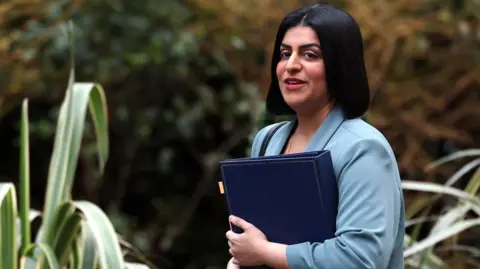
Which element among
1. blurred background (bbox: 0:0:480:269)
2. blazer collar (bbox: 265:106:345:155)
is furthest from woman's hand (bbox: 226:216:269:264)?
blurred background (bbox: 0:0:480:269)

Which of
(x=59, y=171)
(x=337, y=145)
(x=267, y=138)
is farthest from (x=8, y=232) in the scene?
(x=337, y=145)

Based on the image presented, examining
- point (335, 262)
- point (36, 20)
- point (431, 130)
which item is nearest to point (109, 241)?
point (335, 262)

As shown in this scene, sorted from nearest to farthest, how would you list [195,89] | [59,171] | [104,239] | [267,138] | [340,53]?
[340,53], [267,138], [104,239], [59,171], [195,89]

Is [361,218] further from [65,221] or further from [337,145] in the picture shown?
[65,221]

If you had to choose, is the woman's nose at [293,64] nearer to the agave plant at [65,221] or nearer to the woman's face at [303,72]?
the woman's face at [303,72]

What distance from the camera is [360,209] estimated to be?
152 centimetres

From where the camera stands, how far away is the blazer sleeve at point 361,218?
1.51 meters

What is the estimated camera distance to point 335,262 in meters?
1.51

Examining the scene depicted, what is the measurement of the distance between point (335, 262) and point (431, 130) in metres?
2.88

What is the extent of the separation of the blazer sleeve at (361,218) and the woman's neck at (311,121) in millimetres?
146

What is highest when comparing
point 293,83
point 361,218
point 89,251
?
point 293,83

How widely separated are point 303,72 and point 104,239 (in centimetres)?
92

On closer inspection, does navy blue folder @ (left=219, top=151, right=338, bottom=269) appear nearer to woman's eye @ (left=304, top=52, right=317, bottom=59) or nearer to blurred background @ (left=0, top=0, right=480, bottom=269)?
woman's eye @ (left=304, top=52, right=317, bottom=59)

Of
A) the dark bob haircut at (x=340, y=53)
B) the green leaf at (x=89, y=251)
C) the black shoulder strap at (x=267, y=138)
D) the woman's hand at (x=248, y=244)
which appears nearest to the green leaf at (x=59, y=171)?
the green leaf at (x=89, y=251)
